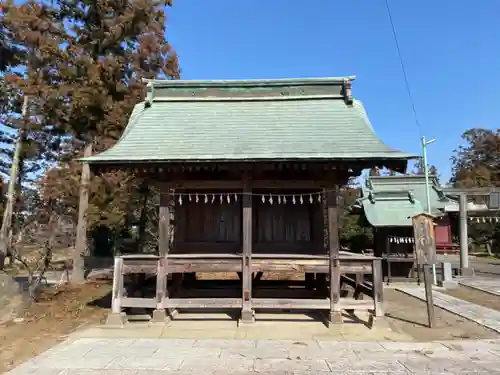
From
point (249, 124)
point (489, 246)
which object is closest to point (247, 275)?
point (249, 124)

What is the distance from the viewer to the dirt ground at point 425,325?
8.85 metres

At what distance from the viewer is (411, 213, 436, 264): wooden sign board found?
31.8 feet

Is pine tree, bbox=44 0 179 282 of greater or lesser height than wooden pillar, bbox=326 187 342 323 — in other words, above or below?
above

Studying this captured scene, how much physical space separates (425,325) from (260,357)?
519 cm

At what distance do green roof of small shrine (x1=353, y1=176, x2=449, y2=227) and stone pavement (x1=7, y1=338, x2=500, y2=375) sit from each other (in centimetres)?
1035

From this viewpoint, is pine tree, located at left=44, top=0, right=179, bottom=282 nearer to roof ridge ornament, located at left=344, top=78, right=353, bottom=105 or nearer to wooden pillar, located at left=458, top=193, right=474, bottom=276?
roof ridge ornament, located at left=344, top=78, right=353, bottom=105

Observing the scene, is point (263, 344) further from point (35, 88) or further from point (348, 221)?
point (348, 221)

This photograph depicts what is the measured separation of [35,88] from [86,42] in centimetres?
295

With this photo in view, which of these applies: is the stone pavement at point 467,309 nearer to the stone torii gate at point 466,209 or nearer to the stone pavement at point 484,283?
the stone pavement at point 484,283

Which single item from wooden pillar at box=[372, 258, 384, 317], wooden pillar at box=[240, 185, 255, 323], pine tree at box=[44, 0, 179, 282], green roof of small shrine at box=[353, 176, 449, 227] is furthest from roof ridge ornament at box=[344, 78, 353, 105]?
pine tree at box=[44, 0, 179, 282]

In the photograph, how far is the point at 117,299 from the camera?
31.7 feet

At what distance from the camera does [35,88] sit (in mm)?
15938

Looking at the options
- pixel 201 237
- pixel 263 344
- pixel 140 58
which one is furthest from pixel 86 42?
pixel 263 344

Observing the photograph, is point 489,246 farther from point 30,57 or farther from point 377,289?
point 30,57
